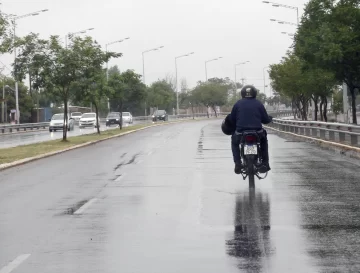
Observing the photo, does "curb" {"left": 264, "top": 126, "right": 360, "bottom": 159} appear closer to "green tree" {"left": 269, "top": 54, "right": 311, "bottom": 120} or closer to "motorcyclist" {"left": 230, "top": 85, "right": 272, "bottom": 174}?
"motorcyclist" {"left": 230, "top": 85, "right": 272, "bottom": 174}

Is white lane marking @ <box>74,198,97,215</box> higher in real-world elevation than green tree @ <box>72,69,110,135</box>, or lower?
lower

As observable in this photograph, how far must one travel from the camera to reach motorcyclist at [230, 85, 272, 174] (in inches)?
614

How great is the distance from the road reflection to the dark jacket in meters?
1.80

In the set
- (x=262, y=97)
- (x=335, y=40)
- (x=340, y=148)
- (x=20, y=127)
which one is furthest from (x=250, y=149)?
(x=262, y=97)

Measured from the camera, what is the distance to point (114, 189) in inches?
634

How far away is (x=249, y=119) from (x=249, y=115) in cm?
8

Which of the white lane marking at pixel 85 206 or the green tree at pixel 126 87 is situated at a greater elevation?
the green tree at pixel 126 87

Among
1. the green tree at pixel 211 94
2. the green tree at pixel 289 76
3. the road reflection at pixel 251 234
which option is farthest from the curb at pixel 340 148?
the green tree at pixel 211 94

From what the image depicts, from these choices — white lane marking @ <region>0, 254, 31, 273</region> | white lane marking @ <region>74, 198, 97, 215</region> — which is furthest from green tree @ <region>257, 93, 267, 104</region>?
white lane marking @ <region>0, 254, 31, 273</region>

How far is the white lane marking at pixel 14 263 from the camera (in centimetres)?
809

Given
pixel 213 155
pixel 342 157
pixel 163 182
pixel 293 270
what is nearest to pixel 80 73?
pixel 213 155

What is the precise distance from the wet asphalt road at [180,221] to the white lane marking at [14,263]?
0.02 metres

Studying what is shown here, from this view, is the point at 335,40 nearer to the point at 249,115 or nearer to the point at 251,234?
the point at 249,115

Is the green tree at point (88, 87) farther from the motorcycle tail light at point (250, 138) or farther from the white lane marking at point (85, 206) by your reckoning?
the white lane marking at point (85, 206)
